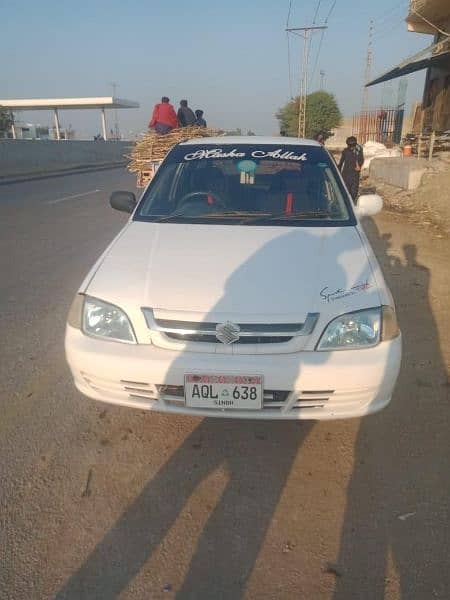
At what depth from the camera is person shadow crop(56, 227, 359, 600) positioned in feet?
6.16

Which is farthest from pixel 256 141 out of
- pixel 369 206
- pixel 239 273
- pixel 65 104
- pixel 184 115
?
pixel 65 104

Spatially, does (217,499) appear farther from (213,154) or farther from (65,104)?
(65,104)

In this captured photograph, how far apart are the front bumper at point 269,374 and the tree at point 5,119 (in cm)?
4789

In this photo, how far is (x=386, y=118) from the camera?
28.0 m

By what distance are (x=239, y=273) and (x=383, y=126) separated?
29.1 metres

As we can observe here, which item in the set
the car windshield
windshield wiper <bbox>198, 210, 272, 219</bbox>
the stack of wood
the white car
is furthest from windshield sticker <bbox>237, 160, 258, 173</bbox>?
the stack of wood

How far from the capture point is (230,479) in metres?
2.40

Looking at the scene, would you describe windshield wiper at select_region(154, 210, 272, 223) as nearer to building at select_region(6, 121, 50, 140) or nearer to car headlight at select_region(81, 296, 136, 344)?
car headlight at select_region(81, 296, 136, 344)

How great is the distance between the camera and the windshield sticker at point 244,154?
380 cm

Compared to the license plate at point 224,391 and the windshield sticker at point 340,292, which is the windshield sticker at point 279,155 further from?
the license plate at point 224,391

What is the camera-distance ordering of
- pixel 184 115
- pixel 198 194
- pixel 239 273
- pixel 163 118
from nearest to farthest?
pixel 239 273 < pixel 198 194 < pixel 163 118 < pixel 184 115

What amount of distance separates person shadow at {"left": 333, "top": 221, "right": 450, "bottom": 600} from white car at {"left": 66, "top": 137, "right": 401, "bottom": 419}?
390 mm

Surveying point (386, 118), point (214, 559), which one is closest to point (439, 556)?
point (214, 559)

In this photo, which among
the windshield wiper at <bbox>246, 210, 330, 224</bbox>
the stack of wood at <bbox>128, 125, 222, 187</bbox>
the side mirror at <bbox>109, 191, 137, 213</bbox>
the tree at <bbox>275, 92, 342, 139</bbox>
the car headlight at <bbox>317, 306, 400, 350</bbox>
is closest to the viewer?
the car headlight at <bbox>317, 306, 400, 350</bbox>
